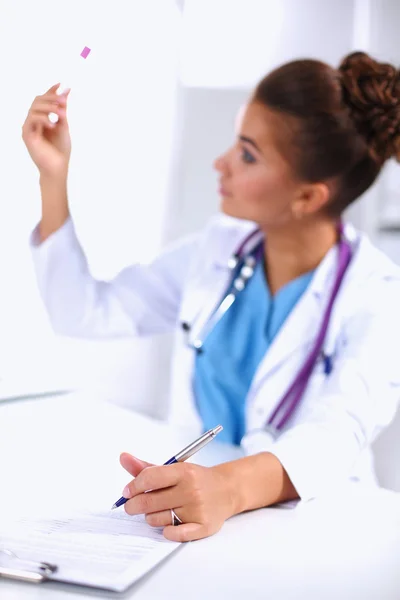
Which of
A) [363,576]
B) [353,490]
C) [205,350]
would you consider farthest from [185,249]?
[363,576]

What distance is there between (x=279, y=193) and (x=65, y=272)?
0.28m

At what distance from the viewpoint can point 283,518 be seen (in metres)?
0.60

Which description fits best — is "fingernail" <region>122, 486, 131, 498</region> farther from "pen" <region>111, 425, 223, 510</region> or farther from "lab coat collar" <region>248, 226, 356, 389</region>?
"lab coat collar" <region>248, 226, 356, 389</region>

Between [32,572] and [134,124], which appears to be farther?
[134,124]

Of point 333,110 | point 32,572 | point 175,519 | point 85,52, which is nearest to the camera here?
point 32,572

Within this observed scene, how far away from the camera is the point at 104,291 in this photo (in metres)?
1.01

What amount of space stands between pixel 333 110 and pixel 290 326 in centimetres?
26

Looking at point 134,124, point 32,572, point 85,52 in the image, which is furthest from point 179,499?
point 134,124

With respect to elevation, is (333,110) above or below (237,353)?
above

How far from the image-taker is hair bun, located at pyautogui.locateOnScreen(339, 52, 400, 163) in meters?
0.87

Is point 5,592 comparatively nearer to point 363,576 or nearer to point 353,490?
point 363,576

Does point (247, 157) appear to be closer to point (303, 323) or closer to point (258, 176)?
point (258, 176)

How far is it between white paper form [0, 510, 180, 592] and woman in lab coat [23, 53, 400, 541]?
188mm

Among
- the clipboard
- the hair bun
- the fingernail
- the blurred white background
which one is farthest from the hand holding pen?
the hair bun
